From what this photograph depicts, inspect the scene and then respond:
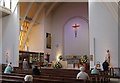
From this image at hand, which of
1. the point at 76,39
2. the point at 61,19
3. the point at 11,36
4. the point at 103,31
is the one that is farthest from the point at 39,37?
the point at 103,31

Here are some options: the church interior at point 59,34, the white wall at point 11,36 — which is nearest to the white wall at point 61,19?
the church interior at point 59,34

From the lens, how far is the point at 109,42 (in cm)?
1262

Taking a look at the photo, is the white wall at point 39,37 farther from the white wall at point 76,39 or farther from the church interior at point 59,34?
the white wall at point 76,39

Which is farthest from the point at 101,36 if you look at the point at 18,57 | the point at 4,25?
the point at 4,25

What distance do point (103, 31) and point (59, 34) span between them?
1096cm

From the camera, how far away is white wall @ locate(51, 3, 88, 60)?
22800 millimetres

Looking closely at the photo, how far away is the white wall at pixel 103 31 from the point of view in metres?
12.4

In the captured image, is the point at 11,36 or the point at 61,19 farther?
the point at 61,19

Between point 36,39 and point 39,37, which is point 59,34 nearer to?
point 39,37

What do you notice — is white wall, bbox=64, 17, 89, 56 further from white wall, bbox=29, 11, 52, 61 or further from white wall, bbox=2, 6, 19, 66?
white wall, bbox=2, 6, 19, 66

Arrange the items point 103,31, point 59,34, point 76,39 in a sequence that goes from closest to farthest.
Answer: point 103,31, point 76,39, point 59,34

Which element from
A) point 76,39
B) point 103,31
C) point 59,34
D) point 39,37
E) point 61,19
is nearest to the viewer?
point 103,31

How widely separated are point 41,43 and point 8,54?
621 cm

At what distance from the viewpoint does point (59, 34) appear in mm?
23359
